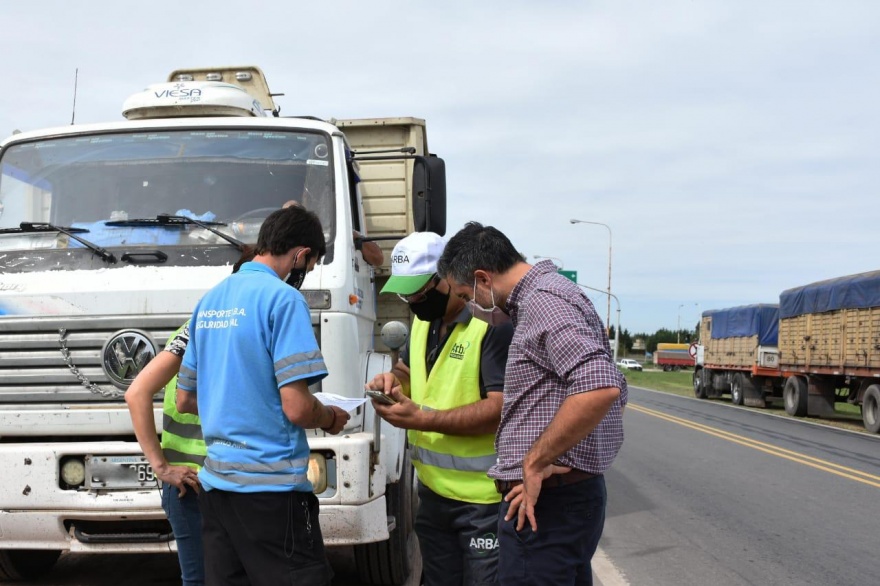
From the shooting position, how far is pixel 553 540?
2.74m

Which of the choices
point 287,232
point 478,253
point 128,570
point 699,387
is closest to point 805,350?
point 699,387

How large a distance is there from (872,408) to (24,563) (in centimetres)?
1841

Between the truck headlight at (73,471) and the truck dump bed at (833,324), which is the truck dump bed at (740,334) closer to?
the truck dump bed at (833,324)

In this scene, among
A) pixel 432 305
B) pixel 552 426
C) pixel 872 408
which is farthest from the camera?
pixel 872 408

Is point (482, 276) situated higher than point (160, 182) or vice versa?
point (160, 182)

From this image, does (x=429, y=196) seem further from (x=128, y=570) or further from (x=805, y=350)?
(x=805, y=350)

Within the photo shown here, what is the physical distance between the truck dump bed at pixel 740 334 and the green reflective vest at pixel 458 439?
1053 inches

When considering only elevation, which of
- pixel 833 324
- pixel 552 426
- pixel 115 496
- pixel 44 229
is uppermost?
pixel 833 324

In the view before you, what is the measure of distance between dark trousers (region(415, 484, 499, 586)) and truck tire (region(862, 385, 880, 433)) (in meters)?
18.1

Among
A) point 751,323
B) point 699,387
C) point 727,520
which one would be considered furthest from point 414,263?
point 699,387

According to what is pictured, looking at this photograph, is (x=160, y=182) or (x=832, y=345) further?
(x=832, y=345)

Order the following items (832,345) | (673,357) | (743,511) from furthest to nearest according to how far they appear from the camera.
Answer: (673,357), (832,345), (743,511)

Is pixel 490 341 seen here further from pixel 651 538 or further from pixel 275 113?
pixel 651 538

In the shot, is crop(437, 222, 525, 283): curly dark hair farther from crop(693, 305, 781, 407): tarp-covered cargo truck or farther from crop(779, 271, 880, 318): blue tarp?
crop(693, 305, 781, 407): tarp-covered cargo truck
